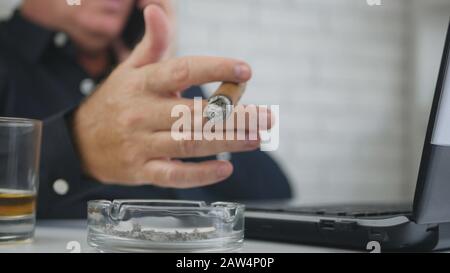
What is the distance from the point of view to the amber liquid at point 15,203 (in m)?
0.38

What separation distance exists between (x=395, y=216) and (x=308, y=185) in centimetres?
68

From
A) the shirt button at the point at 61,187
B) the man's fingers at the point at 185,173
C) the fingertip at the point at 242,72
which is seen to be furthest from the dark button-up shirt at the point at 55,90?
the fingertip at the point at 242,72

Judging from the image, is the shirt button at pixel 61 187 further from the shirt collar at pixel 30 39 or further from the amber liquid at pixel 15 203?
the shirt collar at pixel 30 39

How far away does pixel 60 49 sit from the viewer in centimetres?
93

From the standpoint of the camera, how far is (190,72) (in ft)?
1.48

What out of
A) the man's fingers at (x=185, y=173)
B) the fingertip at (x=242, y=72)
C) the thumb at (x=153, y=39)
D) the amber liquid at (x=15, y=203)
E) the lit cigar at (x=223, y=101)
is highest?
the thumb at (x=153, y=39)

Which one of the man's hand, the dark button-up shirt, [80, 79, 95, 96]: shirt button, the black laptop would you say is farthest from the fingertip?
[80, 79, 95, 96]: shirt button

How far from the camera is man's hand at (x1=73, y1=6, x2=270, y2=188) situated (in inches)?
17.6

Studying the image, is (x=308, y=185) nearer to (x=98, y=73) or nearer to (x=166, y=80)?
(x=98, y=73)

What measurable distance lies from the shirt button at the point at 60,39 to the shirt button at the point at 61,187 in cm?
39

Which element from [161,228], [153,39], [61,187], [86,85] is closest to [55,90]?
[86,85]

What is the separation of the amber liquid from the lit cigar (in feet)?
0.43
